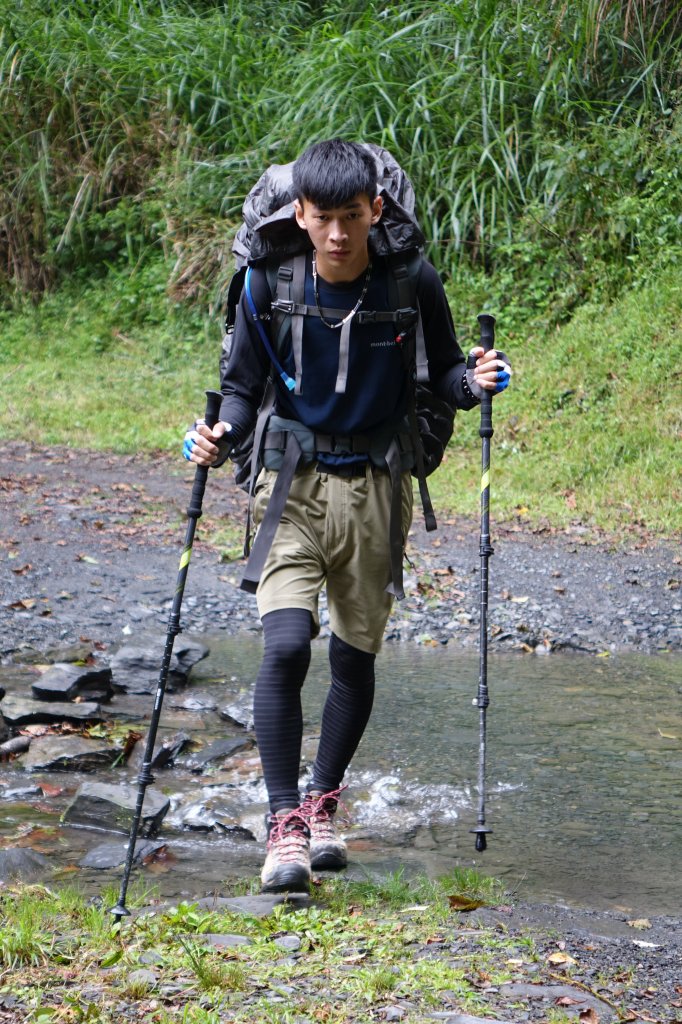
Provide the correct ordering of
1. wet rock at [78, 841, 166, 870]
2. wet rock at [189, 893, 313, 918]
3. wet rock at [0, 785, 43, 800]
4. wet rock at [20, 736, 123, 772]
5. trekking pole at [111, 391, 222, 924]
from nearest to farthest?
wet rock at [189, 893, 313, 918], trekking pole at [111, 391, 222, 924], wet rock at [78, 841, 166, 870], wet rock at [0, 785, 43, 800], wet rock at [20, 736, 123, 772]

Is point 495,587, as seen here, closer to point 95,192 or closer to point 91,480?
point 91,480

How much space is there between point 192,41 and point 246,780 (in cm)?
1454

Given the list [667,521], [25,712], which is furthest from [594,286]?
[25,712]

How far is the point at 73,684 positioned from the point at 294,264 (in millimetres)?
2829

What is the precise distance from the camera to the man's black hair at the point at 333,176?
134 inches

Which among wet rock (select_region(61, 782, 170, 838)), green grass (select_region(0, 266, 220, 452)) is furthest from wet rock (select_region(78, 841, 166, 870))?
green grass (select_region(0, 266, 220, 452))

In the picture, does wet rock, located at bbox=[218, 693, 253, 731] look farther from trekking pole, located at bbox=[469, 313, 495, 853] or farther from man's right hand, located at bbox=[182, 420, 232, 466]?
man's right hand, located at bbox=[182, 420, 232, 466]

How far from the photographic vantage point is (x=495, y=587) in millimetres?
7902

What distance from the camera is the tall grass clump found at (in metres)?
12.9

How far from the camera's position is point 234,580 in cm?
809

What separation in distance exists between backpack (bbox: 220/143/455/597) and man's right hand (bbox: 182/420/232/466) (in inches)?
6.4

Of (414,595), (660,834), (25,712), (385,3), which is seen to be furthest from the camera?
(385,3)

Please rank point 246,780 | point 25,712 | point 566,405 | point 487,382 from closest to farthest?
point 487,382
point 246,780
point 25,712
point 566,405

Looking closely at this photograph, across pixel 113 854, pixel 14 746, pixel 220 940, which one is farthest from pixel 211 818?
pixel 220 940
